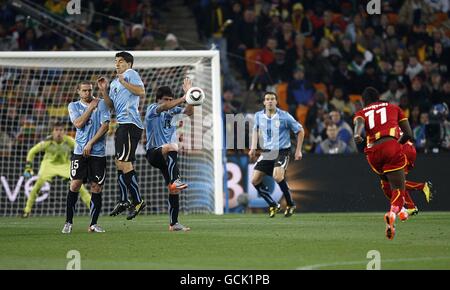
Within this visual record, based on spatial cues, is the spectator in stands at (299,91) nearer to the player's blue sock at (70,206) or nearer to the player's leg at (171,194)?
the player's leg at (171,194)

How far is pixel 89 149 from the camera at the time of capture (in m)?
13.7

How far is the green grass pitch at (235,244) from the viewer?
1000 cm

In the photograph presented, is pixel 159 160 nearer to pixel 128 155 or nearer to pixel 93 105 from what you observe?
pixel 128 155

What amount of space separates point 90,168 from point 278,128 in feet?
15.5

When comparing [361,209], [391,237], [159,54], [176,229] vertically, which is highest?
[159,54]

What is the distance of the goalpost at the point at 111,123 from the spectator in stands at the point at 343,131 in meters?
2.77

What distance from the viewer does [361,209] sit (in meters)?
20.0

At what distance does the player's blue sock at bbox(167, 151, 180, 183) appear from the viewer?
1376cm

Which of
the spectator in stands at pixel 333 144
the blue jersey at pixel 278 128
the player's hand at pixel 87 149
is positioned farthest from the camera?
the spectator in stands at pixel 333 144

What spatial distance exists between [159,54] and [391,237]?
813 cm

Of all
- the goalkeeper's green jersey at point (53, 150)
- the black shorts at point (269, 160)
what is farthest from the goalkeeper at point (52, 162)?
the black shorts at point (269, 160)
